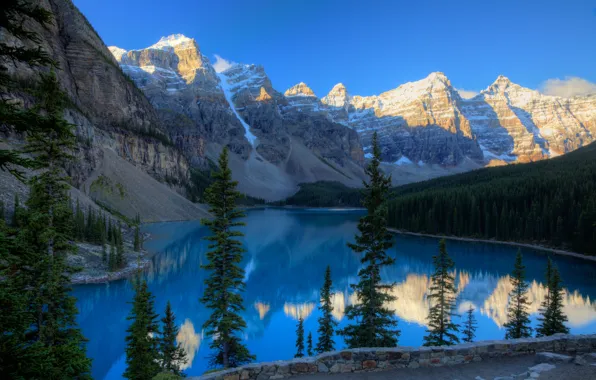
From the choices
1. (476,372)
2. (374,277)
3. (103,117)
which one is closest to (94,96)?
(103,117)

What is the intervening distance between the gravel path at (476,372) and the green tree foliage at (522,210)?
63191 millimetres

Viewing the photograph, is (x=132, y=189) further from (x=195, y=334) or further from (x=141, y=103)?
(x=195, y=334)

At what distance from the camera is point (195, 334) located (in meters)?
26.6

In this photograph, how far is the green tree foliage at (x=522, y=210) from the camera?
6469 cm

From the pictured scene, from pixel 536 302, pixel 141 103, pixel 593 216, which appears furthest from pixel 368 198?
pixel 141 103

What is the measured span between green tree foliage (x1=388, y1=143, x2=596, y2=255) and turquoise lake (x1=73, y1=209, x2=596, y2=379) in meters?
6.32

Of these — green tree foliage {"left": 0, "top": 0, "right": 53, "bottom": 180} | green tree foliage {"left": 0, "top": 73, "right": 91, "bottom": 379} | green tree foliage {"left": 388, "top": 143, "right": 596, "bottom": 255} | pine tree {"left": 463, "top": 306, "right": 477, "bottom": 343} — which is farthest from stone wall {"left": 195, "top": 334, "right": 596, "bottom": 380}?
green tree foliage {"left": 388, "top": 143, "right": 596, "bottom": 255}

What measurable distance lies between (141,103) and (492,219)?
448 feet

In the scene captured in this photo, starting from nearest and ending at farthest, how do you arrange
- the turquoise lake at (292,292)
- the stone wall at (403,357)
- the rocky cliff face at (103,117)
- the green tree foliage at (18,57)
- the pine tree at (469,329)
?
the green tree foliage at (18,57), the stone wall at (403,357), the pine tree at (469,329), the turquoise lake at (292,292), the rocky cliff face at (103,117)

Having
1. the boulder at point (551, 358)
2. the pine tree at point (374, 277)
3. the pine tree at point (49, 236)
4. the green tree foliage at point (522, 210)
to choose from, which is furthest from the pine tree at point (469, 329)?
the green tree foliage at point (522, 210)

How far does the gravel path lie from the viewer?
8.21m

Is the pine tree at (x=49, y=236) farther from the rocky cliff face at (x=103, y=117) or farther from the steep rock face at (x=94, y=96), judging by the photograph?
the steep rock face at (x=94, y=96)

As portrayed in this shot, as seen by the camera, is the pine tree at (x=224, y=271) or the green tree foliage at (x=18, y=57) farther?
the pine tree at (x=224, y=271)

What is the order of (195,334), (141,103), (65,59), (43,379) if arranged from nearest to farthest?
1. (43,379)
2. (195,334)
3. (65,59)
4. (141,103)
